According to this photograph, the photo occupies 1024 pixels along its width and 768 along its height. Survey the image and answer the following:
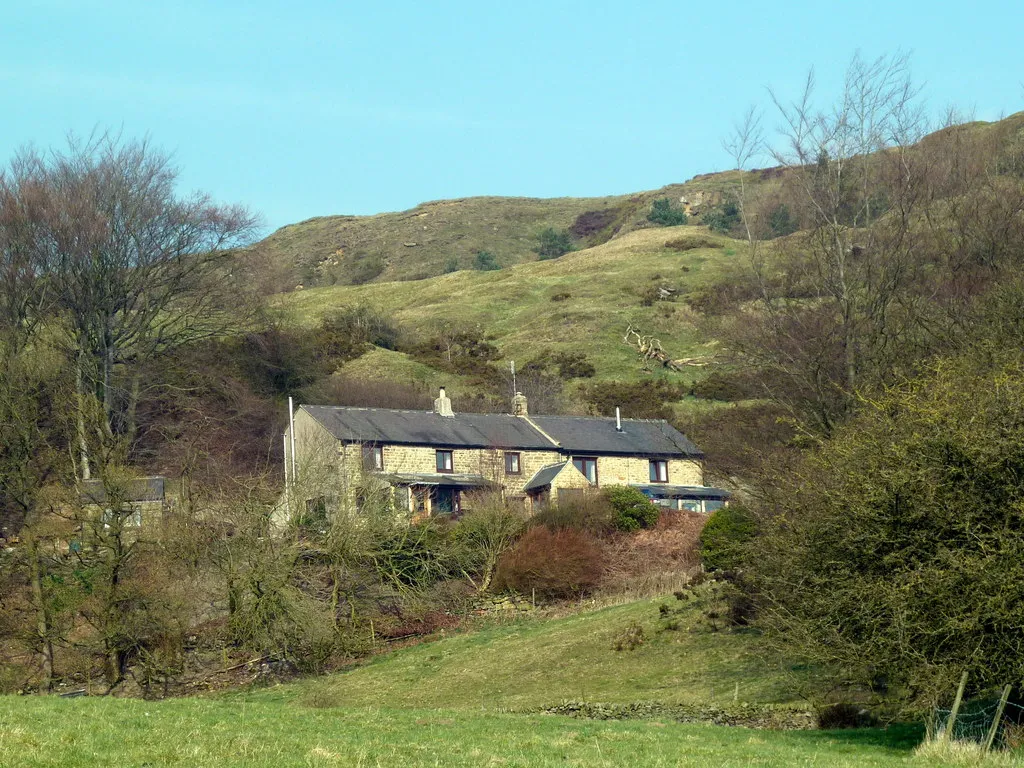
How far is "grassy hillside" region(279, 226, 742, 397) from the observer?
299ft

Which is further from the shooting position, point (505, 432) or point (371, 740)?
point (505, 432)

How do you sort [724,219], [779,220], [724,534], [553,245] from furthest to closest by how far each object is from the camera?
[553,245]
[724,219]
[724,534]
[779,220]

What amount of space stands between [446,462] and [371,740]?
127 feet

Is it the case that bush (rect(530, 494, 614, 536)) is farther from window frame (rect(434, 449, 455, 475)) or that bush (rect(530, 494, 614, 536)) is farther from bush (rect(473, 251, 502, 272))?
bush (rect(473, 251, 502, 272))

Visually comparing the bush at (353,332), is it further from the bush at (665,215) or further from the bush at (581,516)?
the bush at (665,215)

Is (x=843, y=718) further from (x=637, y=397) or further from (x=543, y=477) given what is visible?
Answer: (x=637, y=397)

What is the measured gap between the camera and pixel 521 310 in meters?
111

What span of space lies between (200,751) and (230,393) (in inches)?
1778

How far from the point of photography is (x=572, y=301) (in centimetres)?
11069

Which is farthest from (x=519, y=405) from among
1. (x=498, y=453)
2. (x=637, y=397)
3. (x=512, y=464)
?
(x=637, y=397)

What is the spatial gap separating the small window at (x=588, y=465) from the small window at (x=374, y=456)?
29.3 feet

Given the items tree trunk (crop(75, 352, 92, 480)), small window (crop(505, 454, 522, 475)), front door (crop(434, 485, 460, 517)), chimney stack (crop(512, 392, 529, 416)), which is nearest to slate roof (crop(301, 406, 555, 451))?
small window (crop(505, 454, 522, 475))

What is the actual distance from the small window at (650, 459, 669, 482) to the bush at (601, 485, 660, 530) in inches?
348

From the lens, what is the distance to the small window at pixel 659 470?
58.3 meters
